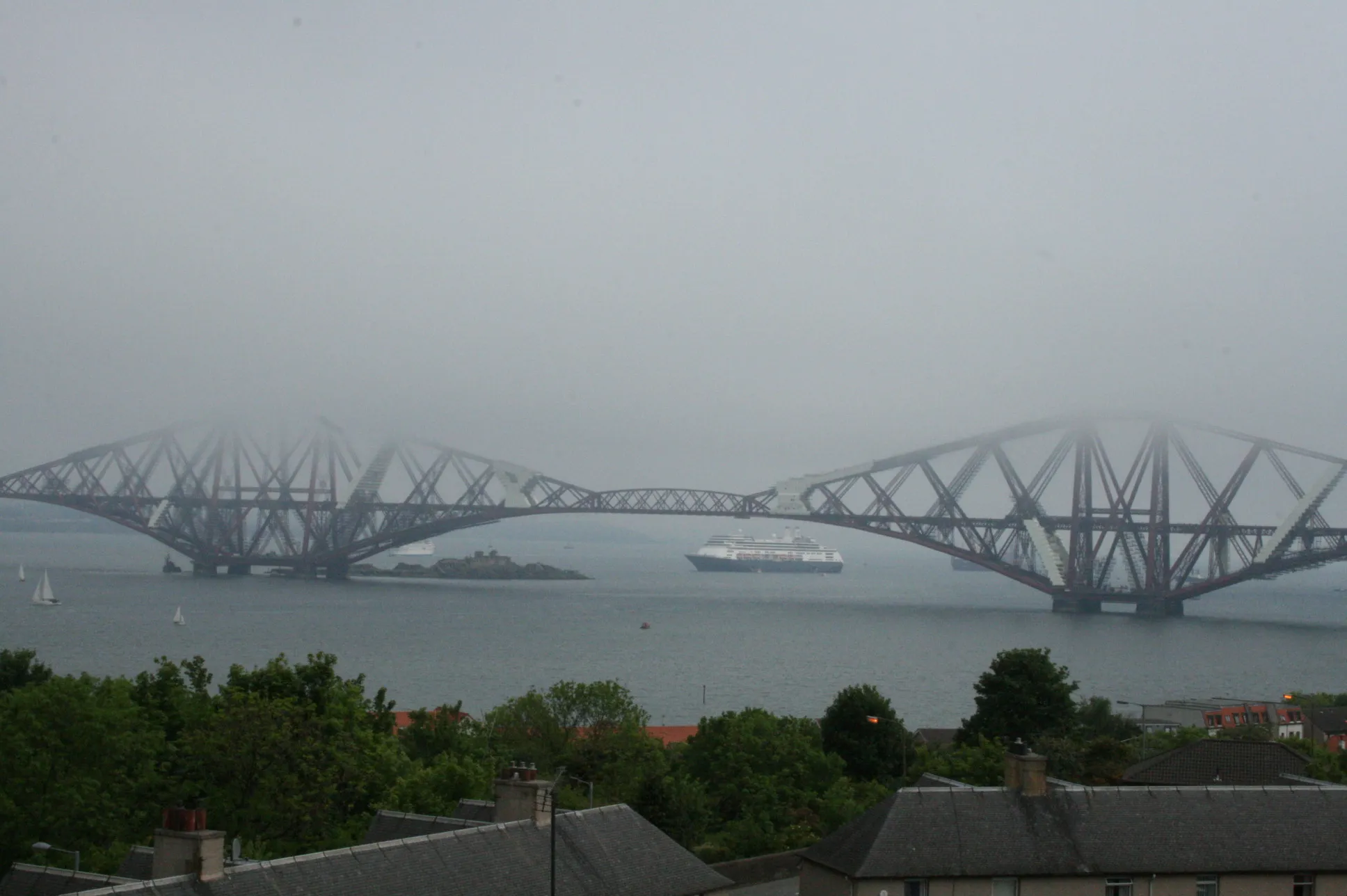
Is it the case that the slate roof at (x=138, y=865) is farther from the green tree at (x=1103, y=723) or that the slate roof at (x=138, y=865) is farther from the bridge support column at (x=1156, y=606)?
the bridge support column at (x=1156, y=606)

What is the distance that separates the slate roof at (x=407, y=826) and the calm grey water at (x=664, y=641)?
3290cm

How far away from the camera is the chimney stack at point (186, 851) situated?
14.2 meters

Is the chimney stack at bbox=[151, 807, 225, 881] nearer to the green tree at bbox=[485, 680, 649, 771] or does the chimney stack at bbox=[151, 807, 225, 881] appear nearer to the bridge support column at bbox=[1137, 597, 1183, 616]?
the green tree at bbox=[485, 680, 649, 771]

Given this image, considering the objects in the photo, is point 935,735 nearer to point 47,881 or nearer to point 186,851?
point 47,881

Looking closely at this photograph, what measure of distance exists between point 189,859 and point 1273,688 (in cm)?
5846

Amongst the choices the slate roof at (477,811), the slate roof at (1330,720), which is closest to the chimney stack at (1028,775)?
the slate roof at (477,811)

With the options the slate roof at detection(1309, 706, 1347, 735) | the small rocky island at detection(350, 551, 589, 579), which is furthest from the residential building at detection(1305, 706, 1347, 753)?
the small rocky island at detection(350, 551, 589, 579)

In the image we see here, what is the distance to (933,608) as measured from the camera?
11812cm

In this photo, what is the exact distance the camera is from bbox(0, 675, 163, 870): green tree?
868 inches

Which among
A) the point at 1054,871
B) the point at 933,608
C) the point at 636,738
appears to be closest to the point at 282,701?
the point at 636,738

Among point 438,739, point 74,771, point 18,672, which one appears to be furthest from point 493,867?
point 18,672

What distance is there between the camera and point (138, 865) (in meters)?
16.2

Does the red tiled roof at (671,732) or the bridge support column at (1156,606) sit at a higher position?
the bridge support column at (1156,606)

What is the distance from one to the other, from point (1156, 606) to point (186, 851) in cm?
10203
